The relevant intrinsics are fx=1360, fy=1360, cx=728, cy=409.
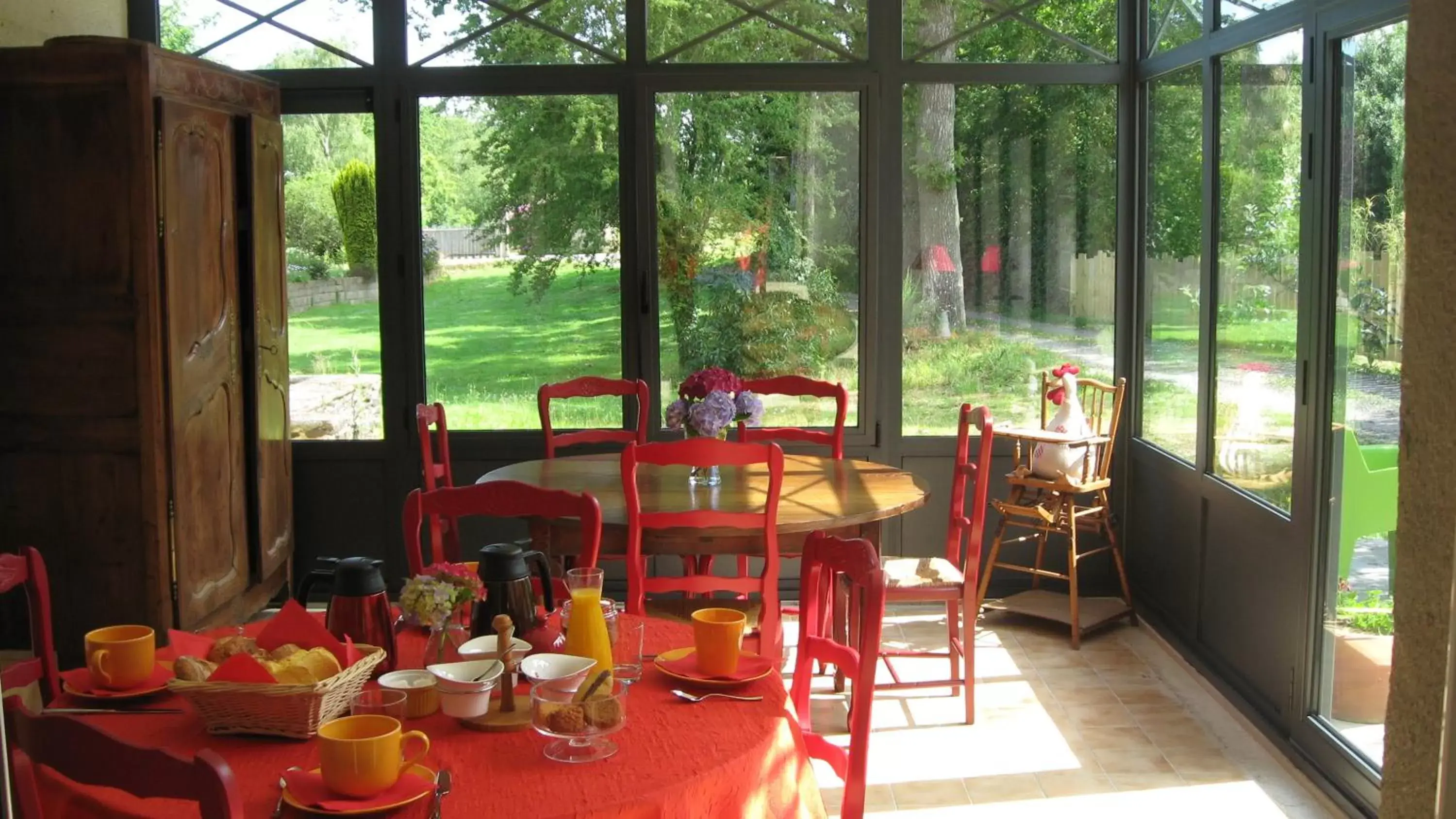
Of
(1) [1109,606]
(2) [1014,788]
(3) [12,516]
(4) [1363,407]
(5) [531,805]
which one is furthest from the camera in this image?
(1) [1109,606]

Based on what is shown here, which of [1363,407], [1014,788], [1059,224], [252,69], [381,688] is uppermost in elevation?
[252,69]

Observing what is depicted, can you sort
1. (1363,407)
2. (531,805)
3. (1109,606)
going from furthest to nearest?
1. (1109,606)
2. (1363,407)
3. (531,805)

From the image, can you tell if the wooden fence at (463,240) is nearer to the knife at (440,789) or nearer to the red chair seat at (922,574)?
the red chair seat at (922,574)

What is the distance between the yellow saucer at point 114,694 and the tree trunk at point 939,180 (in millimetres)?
4052

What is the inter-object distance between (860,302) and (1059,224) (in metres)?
0.88

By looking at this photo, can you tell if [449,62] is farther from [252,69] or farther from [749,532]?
[749,532]

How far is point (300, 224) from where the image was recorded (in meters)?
5.66

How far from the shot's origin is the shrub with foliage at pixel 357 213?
564 cm

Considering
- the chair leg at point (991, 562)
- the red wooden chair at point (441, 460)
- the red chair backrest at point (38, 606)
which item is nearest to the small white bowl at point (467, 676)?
the red chair backrest at point (38, 606)

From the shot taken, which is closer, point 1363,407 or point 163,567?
point 1363,407

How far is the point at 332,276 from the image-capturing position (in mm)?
5688

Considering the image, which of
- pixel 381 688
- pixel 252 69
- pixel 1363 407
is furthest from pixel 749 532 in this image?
pixel 252 69

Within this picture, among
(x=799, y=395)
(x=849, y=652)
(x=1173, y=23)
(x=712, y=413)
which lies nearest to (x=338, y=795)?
(x=849, y=652)

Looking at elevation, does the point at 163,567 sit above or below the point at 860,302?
below
